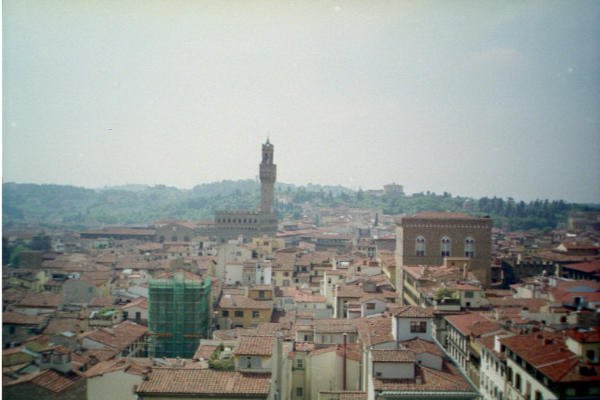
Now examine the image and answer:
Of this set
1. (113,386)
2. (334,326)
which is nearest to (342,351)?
(334,326)

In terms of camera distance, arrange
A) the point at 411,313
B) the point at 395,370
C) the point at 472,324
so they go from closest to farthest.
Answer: the point at 395,370 < the point at 411,313 < the point at 472,324

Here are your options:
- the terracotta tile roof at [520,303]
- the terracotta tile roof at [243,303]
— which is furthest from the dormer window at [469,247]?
the terracotta tile roof at [243,303]

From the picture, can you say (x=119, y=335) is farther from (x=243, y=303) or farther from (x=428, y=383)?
(x=428, y=383)

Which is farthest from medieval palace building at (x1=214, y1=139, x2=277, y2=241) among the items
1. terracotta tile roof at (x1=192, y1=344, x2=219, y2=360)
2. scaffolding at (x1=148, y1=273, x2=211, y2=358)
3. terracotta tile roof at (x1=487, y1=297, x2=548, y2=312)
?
terracotta tile roof at (x1=192, y1=344, x2=219, y2=360)

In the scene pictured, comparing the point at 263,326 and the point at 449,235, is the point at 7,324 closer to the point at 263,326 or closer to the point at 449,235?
the point at 263,326

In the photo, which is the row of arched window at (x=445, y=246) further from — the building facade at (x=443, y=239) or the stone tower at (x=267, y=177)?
the stone tower at (x=267, y=177)

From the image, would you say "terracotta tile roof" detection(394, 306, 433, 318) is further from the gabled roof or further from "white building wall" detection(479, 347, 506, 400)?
the gabled roof
